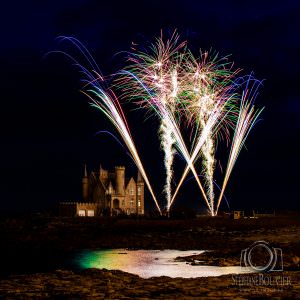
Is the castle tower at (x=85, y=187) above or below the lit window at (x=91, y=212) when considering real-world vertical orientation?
above

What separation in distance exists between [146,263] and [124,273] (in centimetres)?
487

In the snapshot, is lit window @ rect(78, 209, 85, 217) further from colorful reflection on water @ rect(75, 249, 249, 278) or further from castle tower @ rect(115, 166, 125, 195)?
colorful reflection on water @ rect(75, 249, 249, 278)

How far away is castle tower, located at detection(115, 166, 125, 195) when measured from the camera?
81.3m

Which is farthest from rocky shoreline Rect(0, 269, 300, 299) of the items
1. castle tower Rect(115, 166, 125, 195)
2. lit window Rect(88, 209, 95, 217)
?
castle tower Rect(115, 166, 125, 195)

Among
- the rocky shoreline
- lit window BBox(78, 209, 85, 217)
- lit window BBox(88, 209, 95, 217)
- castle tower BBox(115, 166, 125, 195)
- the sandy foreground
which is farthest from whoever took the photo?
castle tower BBox(115, 166, 125, 195)

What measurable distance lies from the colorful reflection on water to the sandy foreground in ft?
3.67

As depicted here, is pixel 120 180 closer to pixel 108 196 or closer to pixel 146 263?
pixel 108 196

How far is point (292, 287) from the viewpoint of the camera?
14734 millimetres

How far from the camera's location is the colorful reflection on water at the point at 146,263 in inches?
768

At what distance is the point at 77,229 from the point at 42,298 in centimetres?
3659

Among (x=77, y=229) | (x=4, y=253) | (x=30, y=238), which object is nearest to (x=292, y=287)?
(x=4, y=253)

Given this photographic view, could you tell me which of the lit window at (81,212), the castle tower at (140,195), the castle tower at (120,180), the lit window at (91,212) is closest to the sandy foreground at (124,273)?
the lit window at (81,212)

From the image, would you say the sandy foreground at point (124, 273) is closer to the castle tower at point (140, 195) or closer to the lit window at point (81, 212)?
the lit window at point (81, 212)

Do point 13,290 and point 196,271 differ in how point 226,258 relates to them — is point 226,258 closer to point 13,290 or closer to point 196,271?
point 196,271
